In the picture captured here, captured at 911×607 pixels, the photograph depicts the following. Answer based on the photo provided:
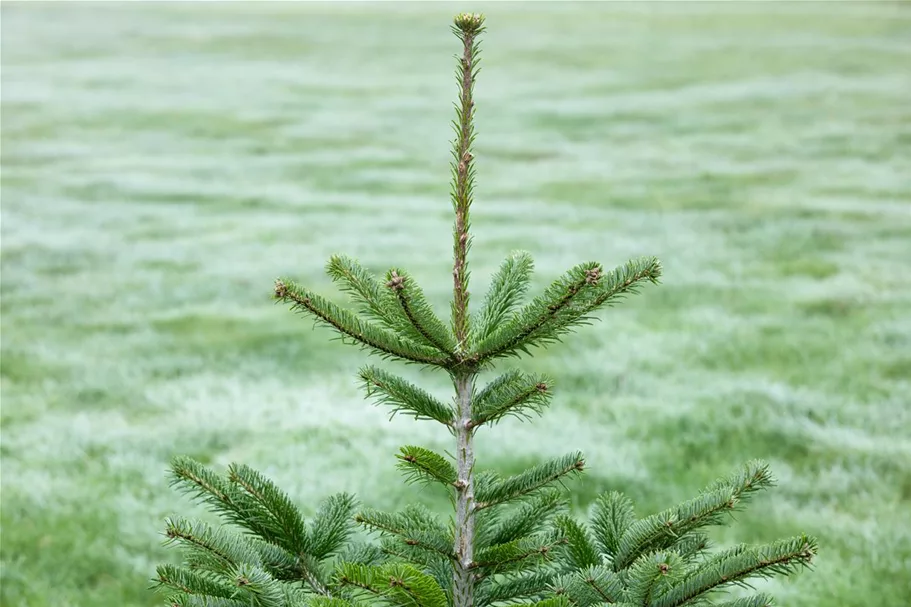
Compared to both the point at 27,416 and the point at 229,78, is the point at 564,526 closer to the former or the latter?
the point at 27,416

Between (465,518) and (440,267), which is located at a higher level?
(440,267)

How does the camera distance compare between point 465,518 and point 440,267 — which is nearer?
point 465,518

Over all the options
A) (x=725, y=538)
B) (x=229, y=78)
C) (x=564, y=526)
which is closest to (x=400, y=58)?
(x=229, y=78)

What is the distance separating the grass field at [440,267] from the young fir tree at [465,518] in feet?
7.24

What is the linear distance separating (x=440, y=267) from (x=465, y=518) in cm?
747

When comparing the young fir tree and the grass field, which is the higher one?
the grass field

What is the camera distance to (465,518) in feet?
6.99

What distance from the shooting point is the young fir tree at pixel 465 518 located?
1903 mm

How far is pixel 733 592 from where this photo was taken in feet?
13.5

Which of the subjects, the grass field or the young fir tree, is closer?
the young fir tree

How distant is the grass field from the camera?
5.06 m

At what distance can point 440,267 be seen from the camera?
955 centimetres

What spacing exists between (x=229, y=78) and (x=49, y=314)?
15.1 metres

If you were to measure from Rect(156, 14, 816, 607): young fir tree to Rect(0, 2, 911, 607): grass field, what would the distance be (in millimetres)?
2206
